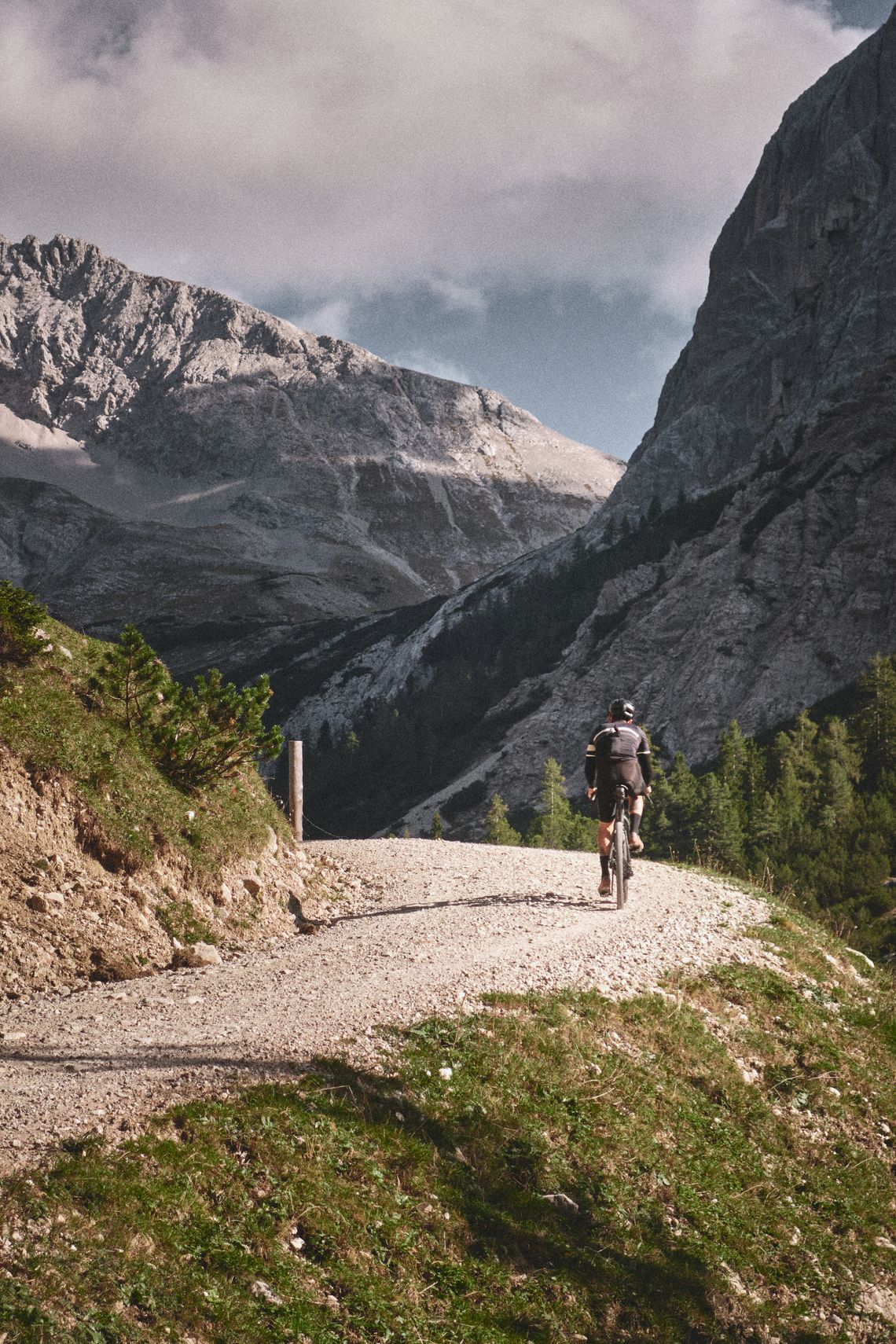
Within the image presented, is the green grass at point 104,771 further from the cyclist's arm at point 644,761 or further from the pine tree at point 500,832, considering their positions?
the pine tree at point 500,832

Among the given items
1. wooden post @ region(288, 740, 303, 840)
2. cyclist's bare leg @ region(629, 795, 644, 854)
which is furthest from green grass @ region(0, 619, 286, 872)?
cyclist's bare leg @ region(629, 795, 644, 854)

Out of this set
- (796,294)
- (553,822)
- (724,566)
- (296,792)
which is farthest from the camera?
(796,294)

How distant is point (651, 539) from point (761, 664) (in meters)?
51.7

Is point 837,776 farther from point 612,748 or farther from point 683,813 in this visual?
point 612,748

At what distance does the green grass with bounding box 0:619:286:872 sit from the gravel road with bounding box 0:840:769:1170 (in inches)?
71.4

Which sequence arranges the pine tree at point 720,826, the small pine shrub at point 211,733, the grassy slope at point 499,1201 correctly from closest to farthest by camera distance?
the grassy slope at point 499,1201 < the small pine shrub at point 211,733 < the pine tree at point 720,826

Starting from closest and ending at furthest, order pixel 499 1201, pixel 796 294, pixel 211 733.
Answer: pixel 499 1201
pixel 211 733
pixel 796 294

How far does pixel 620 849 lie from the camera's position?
13531 mm

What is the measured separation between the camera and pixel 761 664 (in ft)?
315

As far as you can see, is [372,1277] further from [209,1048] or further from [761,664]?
[761,664]

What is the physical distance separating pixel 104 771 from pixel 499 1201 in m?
7.80

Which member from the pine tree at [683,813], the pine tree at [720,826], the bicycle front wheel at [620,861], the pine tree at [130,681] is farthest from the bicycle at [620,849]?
the pine tree at [683,813]

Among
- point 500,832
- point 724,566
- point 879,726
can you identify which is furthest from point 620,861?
point 724,566

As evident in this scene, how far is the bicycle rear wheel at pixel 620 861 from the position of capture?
1345 centimetres
